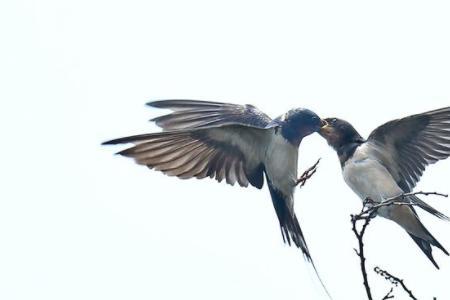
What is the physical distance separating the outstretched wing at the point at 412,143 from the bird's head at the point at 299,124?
69 centimetres

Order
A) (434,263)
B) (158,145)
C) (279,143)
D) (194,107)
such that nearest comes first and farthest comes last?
(158,145), (279,143), (434,263), (194,107)

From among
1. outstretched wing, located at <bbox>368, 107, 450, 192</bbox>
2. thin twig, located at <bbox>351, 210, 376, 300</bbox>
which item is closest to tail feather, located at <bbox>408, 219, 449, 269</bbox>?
outstretched wing, located at <bbox>368, 107, 450, 192</bbox>

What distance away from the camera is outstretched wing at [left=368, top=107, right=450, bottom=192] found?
3.97 metres

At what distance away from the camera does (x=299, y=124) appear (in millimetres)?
3307

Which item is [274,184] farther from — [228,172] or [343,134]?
[343,134]

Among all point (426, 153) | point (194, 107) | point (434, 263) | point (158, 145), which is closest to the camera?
point (158, 145)

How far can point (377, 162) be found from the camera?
3871mm

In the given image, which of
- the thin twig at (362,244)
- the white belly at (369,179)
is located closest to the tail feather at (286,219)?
the white belly at (369,179)

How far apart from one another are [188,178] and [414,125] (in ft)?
4.31

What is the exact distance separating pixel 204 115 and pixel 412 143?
3.36 ft

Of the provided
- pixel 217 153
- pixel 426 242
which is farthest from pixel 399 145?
pixel 217 153

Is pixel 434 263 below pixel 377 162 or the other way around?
below

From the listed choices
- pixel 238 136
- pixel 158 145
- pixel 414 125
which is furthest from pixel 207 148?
pixel 414 125

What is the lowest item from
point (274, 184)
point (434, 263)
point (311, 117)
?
point (434, 263)
